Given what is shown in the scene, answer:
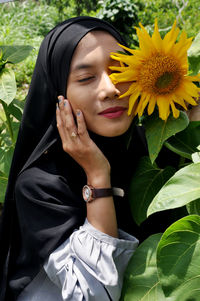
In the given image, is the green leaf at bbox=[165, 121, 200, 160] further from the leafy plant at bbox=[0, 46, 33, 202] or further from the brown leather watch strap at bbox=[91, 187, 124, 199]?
the leafy plant at bbox=[0, 46, 33, 202]

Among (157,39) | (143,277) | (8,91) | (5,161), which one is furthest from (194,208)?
(5,161)

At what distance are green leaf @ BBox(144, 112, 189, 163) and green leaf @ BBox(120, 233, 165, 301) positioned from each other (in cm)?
24

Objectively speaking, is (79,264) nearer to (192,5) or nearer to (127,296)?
(127,296)

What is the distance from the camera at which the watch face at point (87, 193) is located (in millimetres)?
1199

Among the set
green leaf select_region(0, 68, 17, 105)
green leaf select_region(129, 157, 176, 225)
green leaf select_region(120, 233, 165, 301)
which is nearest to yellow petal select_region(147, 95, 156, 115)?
green leaf select_region(129, 157, 176, 225)

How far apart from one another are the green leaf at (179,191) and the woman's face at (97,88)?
0.25 metres

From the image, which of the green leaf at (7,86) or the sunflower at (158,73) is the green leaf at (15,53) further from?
the sunflower at (158,73)

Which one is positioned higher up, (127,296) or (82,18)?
(82,18)

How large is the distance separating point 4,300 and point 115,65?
809 mm

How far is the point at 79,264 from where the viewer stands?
117cm

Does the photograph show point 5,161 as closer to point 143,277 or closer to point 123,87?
point 123,87

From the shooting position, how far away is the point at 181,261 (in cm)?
97

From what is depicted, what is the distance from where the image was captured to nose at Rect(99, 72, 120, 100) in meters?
1.16

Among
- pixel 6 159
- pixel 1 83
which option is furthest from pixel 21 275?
pixel 1 83
